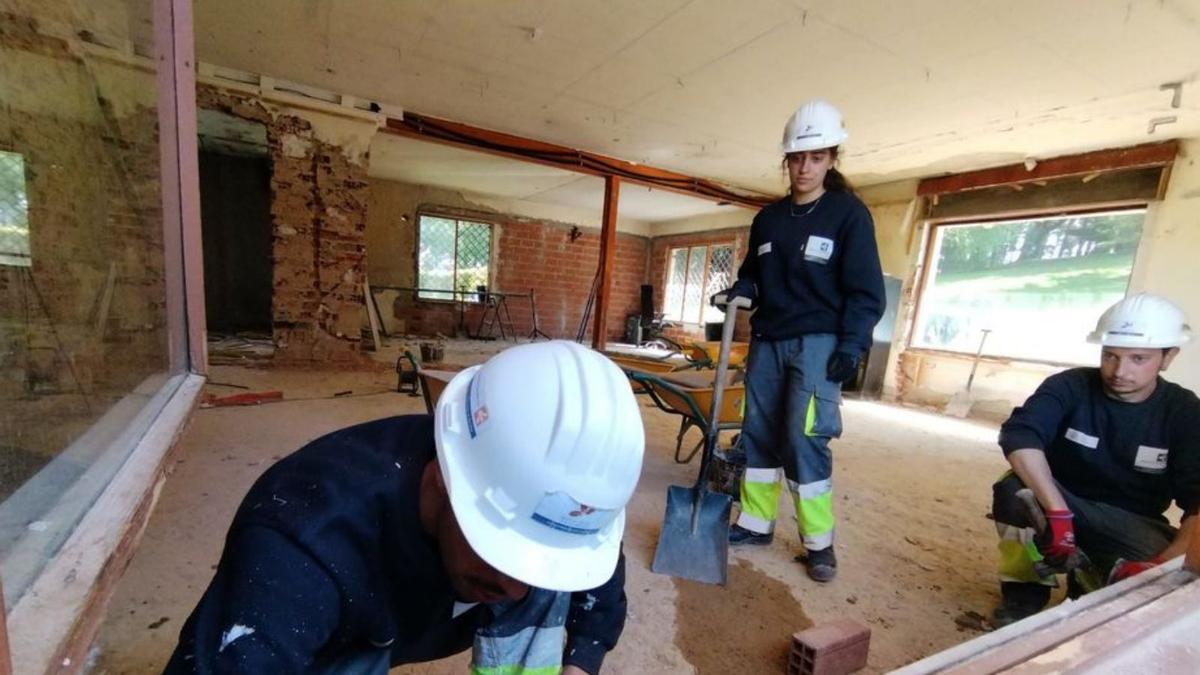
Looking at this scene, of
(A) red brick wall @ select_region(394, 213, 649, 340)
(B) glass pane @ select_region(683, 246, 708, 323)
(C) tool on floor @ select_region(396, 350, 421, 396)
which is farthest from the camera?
(B) glass pane @ select_region(683, 246, 708, 323)

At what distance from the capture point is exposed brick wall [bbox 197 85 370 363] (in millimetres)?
4086

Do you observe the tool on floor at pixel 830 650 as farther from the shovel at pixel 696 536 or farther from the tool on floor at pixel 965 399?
the tool on floor at pixel 965 399

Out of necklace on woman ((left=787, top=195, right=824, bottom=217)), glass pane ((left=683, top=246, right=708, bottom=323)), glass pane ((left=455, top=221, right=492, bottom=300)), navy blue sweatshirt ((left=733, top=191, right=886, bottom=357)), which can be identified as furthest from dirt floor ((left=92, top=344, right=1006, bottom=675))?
glass pane ((left=683, top=246, right=708, bottom=323))

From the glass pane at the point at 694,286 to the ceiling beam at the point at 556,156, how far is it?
235 centimetres

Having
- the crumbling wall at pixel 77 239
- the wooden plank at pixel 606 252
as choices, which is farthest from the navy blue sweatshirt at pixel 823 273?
the wooden plank at pixel 606 252

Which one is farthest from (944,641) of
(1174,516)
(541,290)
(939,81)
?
(541,290)

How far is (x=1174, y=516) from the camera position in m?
2.55

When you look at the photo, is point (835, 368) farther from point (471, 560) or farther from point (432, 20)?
point (432, 20)

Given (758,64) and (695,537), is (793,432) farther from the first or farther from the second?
(758,64)

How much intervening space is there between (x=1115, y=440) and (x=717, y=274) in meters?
7.50

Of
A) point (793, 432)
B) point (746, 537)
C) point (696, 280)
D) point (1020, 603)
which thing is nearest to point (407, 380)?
point (746, 537)

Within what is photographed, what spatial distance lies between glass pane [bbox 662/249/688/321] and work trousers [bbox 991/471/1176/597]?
8.06 m

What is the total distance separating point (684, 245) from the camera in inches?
371

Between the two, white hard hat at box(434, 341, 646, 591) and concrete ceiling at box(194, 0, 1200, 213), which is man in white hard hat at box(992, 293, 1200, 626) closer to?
white hard hat at box(434, 341, 646, 591)
